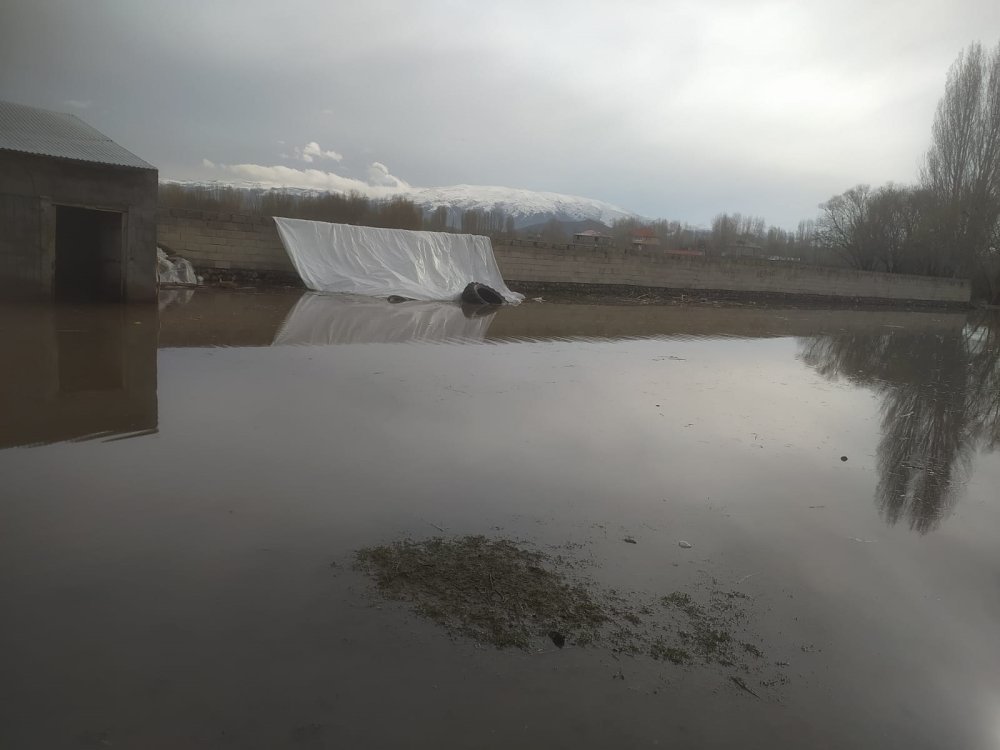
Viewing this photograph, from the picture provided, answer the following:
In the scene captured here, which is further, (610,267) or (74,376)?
(610,267)

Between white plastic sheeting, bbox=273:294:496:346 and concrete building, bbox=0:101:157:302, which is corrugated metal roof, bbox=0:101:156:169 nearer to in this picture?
concrete building, bbox=0:101:157:302

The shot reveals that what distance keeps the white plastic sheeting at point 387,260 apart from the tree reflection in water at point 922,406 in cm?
888

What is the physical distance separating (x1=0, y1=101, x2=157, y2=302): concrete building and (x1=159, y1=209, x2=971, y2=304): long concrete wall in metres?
3.45

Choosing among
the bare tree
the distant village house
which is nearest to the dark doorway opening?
the distant village house

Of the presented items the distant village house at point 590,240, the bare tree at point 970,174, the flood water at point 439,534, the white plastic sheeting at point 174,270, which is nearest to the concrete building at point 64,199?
the white plastic sheeting at point 174,270

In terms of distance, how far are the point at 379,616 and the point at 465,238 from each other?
16.8 meters

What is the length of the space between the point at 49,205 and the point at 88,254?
2.94 meters

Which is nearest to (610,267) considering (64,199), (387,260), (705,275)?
(705,275)

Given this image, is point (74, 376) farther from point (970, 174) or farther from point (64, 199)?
point (970, 174)

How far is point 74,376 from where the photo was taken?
568 cm

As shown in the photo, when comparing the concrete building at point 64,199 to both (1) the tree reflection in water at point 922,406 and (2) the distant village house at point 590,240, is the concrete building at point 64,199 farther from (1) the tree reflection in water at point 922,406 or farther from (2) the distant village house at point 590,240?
(2) the distant village house at point 590,240

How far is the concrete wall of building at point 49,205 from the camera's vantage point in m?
9.31

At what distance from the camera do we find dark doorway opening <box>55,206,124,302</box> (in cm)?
1088

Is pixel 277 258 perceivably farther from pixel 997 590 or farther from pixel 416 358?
pixel 997 590
